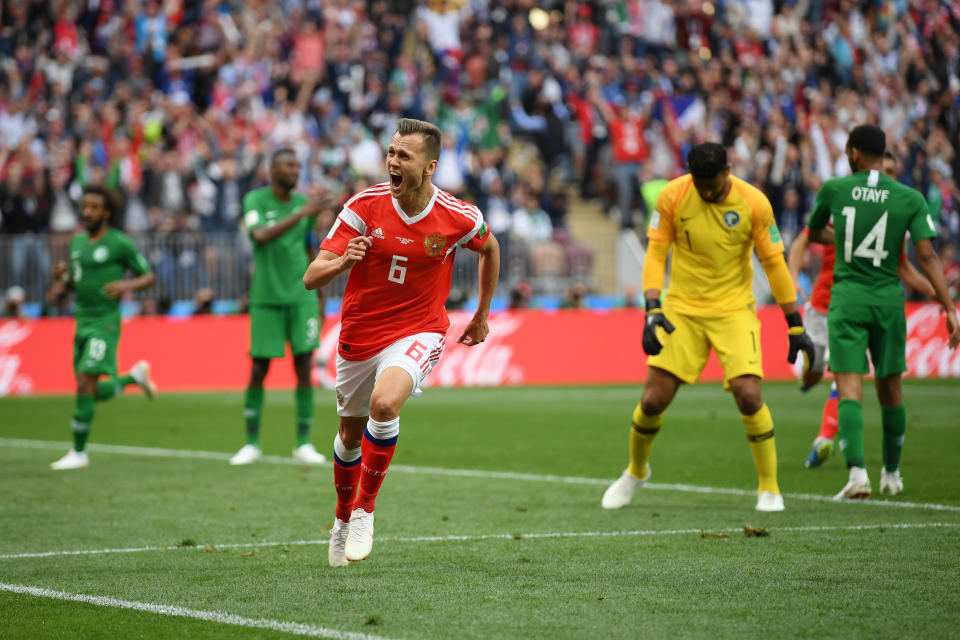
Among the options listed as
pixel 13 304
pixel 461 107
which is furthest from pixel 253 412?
pixel 461 107

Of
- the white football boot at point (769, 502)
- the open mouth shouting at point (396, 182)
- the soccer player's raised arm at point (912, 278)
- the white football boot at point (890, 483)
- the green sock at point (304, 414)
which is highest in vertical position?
the open mouth shouting at point (396, 182)

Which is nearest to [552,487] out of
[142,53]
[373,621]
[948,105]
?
[373,621]

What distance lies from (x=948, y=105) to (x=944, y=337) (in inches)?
140

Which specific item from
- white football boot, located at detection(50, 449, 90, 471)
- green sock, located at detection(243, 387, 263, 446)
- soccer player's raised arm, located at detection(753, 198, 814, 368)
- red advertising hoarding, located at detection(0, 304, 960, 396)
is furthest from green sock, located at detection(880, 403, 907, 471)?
red advertising hoarding, located at detection(0, 304, 960, 396)

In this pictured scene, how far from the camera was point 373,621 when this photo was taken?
17.6 ft

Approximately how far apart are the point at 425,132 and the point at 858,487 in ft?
13.4

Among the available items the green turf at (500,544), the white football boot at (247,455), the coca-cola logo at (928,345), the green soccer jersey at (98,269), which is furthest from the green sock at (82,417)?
the coca-cola logo at (928,345)

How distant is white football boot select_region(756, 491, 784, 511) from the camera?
27.9ft

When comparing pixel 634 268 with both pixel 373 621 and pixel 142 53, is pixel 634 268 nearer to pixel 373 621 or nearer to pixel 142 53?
pixel 142 53

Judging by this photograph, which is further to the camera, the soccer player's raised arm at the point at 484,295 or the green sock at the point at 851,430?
the green sock at the point at 851,430

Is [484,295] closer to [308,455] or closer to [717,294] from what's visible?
[717,294]

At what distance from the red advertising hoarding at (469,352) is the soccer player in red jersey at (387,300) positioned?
522 inches

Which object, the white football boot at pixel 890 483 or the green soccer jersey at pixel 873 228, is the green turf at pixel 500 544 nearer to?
the white football boot at pixel 890 483

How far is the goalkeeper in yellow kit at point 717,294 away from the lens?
850 cm
